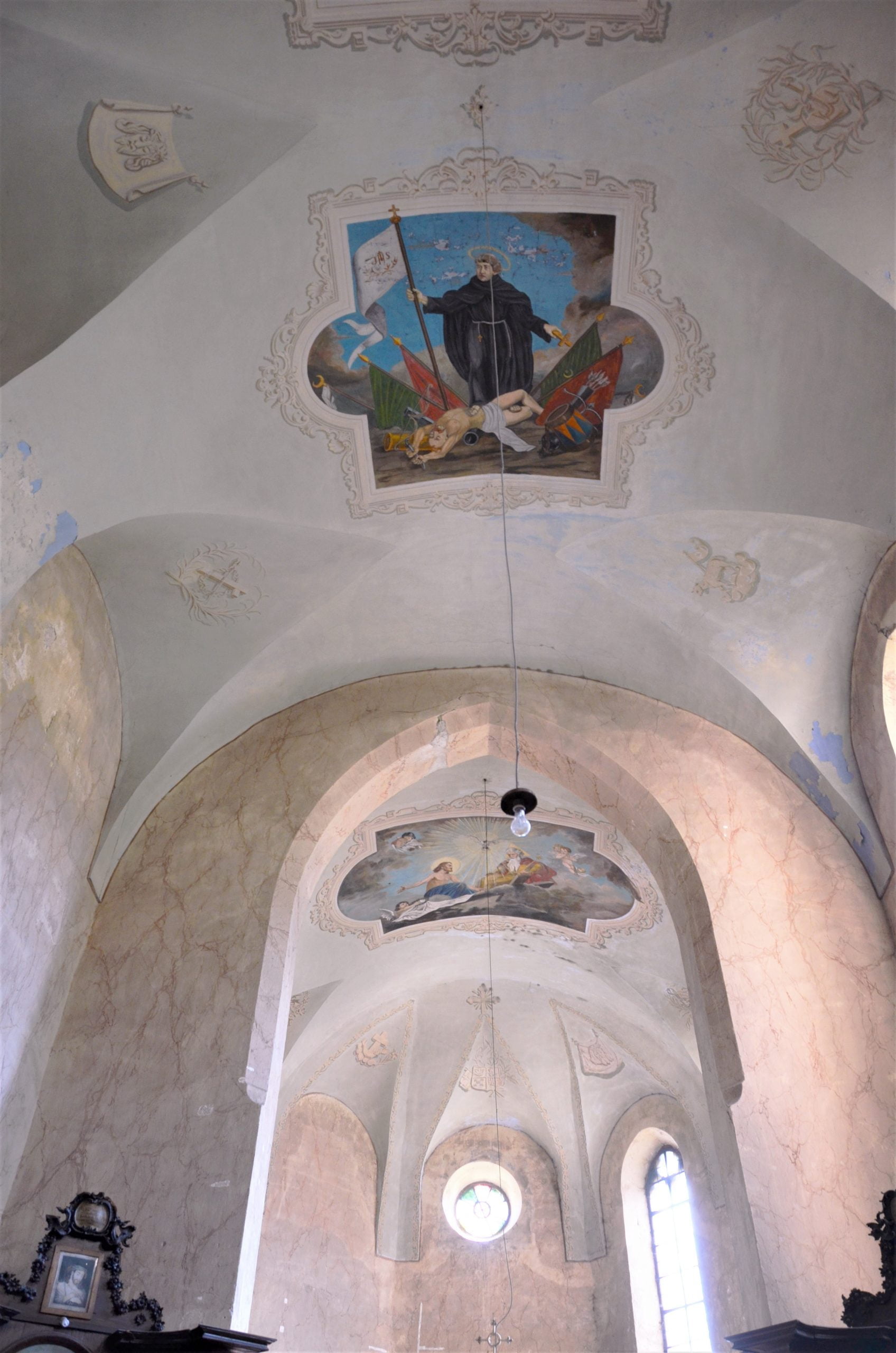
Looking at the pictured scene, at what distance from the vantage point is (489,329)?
25.6ft

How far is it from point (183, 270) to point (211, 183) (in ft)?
2.07

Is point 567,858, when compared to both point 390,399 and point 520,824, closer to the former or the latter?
point 520,824

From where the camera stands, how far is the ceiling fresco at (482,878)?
12875 mm

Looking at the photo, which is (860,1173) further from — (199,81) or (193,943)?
(199,81)

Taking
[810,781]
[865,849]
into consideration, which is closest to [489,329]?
[810,781]

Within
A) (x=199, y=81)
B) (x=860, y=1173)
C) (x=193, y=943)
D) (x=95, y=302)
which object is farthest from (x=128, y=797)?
(x=860, y=1173)

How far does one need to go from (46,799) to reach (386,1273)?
36.8ft

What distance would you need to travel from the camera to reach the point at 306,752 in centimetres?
1049

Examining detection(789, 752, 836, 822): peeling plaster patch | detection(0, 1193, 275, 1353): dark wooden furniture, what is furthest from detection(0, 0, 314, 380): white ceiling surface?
detection(789, 752, 836, 822): peeling plaster patch

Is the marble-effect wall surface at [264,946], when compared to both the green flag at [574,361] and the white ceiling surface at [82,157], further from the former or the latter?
the white ceiling surface at [82,157]

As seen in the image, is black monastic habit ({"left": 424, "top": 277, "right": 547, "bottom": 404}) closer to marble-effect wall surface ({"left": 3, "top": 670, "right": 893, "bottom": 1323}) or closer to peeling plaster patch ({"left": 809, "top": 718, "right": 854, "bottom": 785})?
marble-effect wall surface ({"left": 3, "top": 670, "right": 893, "bottom": 1323})

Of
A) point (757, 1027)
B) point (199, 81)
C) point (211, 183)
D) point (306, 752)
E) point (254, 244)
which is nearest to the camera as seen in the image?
point (199, 81)

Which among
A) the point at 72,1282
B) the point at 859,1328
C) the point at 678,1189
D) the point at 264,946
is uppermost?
the point at 678,1189

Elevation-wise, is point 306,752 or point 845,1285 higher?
point 306,752
